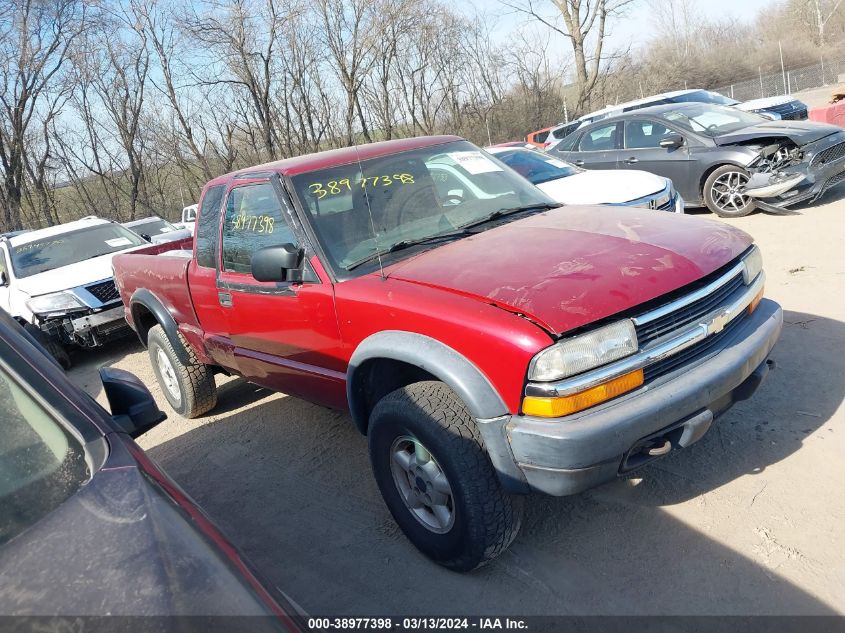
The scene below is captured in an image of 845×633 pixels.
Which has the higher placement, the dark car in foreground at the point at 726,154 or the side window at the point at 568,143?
the side window at the point at 568,143

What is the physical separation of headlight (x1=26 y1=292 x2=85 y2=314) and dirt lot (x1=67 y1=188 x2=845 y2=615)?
13.1 ft

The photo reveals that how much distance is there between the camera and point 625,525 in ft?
10.0

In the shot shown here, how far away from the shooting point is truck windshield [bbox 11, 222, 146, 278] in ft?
29.2

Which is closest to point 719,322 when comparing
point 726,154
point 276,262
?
point 276,262

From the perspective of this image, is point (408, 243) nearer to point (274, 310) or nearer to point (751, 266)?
point (274, 310)

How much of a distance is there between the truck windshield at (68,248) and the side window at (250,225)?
5.79 metres

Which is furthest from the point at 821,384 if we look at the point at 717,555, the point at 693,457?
the point at 717,555

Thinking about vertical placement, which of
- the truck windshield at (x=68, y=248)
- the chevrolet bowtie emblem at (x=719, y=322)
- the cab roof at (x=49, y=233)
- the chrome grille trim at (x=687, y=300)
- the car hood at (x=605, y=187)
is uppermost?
the cab roof at (x=49, y=233)

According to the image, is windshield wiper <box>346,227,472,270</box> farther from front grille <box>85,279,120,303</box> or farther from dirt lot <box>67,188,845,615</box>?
front grille <box>85,279,120,303</box>

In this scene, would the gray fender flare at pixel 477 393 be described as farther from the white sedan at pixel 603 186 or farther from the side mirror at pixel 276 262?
the white sedan at pixel 603 186

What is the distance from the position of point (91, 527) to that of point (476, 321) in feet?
4.99

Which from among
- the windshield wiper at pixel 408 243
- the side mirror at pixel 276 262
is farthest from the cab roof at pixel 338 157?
the windshield wiper at pixel 408 243

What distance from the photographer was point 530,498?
3.44 metres

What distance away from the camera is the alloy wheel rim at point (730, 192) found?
8.55 meters
